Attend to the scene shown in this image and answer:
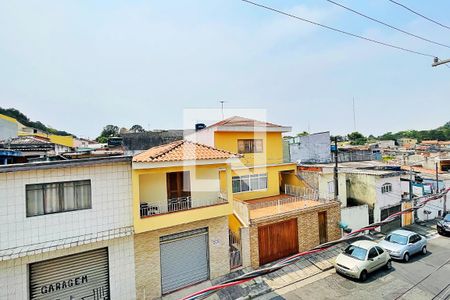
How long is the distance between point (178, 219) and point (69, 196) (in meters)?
4.26

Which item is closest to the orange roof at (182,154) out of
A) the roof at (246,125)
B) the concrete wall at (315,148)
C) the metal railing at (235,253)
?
the metal railing at (235,253)

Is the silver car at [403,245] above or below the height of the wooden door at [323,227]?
below

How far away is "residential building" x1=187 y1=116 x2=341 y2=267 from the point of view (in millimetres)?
12617

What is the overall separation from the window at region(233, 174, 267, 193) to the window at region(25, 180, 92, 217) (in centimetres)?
1013

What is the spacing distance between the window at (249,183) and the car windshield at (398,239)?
347 inches

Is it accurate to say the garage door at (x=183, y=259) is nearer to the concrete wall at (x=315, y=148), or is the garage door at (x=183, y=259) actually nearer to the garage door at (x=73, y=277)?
the garage door at (x=73, y=277)

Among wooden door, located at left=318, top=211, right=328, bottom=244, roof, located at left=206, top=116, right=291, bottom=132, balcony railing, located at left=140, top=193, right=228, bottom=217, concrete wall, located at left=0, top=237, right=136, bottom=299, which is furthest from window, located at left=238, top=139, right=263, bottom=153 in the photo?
concrete wall, located at left=0, top=237, right=136, bottom=299

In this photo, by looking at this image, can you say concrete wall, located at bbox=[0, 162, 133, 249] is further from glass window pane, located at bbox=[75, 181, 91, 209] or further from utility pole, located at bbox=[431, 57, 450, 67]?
utility pole, located at bbox=[431, 57, 450, 67]

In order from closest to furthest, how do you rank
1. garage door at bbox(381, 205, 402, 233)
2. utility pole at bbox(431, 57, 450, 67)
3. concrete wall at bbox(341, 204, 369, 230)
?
utility pole at bbox(431, 57, 450, 67) → concrete wall at bbox(341, 204, 369, 230) → garage door at bbox(381, 205, 402, 233)

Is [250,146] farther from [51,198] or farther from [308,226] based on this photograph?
[51,198]

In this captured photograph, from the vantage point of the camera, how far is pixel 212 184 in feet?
40.7

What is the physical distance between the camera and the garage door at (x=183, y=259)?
10.2 metres

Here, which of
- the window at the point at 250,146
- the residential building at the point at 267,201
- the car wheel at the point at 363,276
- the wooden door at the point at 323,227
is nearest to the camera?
the car wheel at the point at 363,276

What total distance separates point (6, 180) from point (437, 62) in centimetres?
1513
